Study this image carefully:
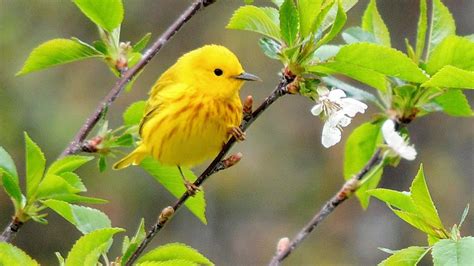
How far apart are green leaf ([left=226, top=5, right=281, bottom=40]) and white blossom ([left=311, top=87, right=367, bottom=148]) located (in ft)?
0.62

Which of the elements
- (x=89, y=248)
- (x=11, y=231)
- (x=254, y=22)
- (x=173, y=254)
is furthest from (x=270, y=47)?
(x=11, y=231)

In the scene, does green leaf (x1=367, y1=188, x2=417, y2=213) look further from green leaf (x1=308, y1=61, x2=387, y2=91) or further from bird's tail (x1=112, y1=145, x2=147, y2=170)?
bird's tail (x1=112, y1=145, x2=147, y2=170)

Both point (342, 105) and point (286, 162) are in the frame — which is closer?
point (342, 105)

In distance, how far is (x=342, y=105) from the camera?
216 cm

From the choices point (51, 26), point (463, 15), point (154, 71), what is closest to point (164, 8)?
point (154, 71)

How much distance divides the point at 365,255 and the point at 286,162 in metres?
1.40

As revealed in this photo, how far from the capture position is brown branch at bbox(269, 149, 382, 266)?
197cm

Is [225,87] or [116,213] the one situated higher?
[225,87]

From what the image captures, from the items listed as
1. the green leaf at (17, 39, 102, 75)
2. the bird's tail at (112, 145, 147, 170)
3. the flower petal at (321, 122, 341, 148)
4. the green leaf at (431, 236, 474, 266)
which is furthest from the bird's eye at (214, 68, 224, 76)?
the green leaf at (431, 236, 474, 266)

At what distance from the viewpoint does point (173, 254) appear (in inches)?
79.9

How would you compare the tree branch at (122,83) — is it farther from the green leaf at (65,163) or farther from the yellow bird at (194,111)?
the yellow bird at (194,111)

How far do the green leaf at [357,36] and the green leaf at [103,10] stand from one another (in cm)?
69

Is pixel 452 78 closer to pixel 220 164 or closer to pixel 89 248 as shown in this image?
pixel 220 164

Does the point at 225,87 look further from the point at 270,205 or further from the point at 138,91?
the point at 270,205
